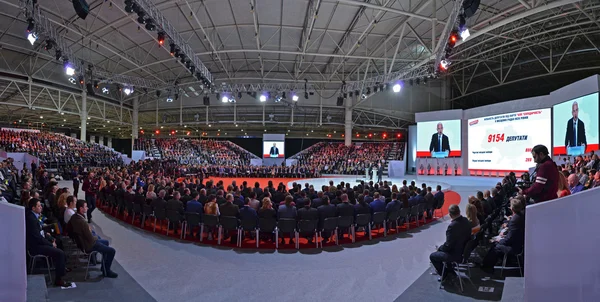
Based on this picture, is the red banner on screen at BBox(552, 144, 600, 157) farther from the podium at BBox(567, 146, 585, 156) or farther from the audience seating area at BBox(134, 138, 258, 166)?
the audience seating area at BBox(134, 138, 258, 166)

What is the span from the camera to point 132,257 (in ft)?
17.8

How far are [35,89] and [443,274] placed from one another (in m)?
32.3

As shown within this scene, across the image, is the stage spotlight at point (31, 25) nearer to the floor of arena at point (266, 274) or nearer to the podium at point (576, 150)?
Answer: the floor of arena at point (266, 274)

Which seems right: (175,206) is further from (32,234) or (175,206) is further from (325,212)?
(325,212)

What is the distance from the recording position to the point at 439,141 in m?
23.4

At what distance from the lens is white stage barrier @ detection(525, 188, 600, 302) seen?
2.73 meters

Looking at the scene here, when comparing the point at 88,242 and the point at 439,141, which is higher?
the point at 439,141

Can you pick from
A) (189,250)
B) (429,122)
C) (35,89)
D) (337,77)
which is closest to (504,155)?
(429,122)

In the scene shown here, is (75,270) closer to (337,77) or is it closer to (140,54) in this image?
(140,54)

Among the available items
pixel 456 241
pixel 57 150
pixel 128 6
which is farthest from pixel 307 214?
pixel 57 150

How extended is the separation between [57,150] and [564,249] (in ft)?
91.0

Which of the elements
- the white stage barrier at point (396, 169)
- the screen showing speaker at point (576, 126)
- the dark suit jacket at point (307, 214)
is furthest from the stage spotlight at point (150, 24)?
the white stage barrier at point (396, 169)

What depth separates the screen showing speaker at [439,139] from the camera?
2272 cm

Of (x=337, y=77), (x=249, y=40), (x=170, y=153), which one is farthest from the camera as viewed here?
(x=170, y=153)
